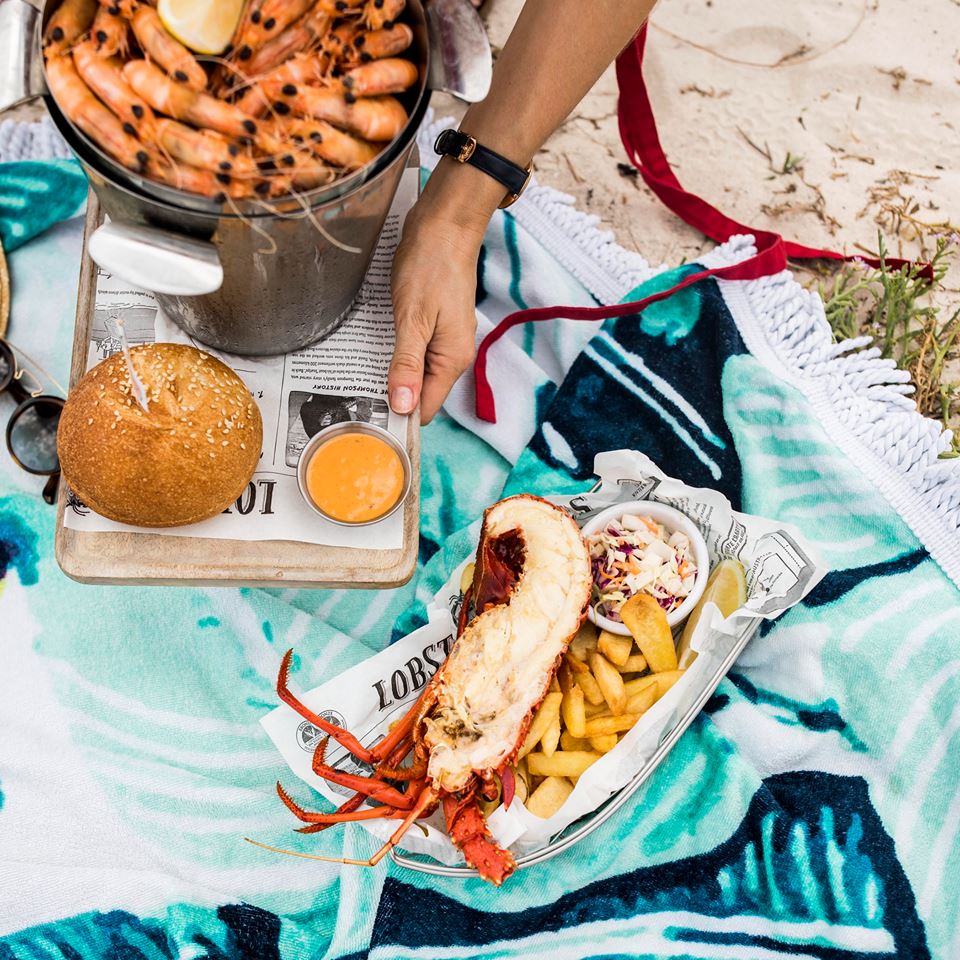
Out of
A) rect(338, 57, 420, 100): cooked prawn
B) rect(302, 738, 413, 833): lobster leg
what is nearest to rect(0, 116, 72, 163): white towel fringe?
rect(338, 57, 420, 100): cooked prawn

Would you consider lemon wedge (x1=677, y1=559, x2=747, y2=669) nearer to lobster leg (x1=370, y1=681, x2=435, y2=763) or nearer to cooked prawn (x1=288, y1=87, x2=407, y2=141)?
lobster leg (x1=370, y1=681, x2=435, y2=763)

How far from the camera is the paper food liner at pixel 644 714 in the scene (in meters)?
1.32

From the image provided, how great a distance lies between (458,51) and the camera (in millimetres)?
987

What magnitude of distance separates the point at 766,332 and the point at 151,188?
1.14m

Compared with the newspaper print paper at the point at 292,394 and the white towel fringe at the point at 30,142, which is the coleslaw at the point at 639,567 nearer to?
the newspaper print paper at the point at 292,394

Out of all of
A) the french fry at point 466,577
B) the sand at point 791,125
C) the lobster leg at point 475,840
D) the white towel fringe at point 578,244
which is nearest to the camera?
the lobster leg at point 475,840

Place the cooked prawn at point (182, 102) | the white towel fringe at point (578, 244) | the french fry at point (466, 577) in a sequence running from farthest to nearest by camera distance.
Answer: the white towel fringe at point (578, 244) → the french fry at point (466, 577) → the cooked prawn at point (182, 102)

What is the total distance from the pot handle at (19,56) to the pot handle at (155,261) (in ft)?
0.53

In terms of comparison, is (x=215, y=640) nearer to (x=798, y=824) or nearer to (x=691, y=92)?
(x=798, y=824)

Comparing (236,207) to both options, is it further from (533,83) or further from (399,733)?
(399,733)

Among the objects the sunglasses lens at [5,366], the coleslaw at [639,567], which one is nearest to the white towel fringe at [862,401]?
the coleslaw at [639,567]

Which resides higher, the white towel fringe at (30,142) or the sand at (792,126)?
the sand at (792,126)

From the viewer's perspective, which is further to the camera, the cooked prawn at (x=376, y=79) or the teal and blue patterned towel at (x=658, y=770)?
the teal and blue patterned towel at (x=658, y=770)

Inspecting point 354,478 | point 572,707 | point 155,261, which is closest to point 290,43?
point 155,261
